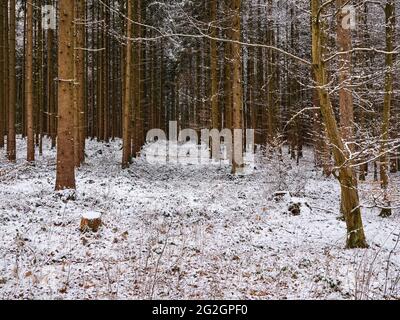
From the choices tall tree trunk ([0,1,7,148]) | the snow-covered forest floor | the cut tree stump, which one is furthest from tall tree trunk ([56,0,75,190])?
tall tree trunk ([0,1,7,148])

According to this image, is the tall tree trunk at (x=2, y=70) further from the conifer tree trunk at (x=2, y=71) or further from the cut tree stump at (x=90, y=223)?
the cut tree stump at (x=90, y=223)

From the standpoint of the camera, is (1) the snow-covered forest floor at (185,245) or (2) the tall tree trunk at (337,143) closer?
(1) the snow-covered forest floor at (185,245)

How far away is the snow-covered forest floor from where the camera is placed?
5754 millimetres

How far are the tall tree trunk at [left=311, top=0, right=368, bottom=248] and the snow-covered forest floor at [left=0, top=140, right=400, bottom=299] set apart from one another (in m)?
0.38

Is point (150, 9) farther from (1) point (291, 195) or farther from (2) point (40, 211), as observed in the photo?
(2) point (40, 211)

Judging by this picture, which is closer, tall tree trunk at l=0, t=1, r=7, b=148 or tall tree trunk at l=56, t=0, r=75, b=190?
tall tree trunk at l=56, t=0, r=75, b=190

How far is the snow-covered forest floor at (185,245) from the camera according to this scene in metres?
5.75

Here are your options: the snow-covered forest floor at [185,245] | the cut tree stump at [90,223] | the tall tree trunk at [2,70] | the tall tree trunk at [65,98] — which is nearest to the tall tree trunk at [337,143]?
the snow-covered forest floor at [185,245]

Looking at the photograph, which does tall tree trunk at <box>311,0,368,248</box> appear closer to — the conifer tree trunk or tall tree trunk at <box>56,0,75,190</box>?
tall tree trunk at <box>56,0,75,190</box>

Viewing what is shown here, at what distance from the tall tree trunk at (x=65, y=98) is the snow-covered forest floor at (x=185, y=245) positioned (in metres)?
0.65

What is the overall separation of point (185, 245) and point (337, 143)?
11.8 feet

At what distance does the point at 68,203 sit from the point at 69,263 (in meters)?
3.83
